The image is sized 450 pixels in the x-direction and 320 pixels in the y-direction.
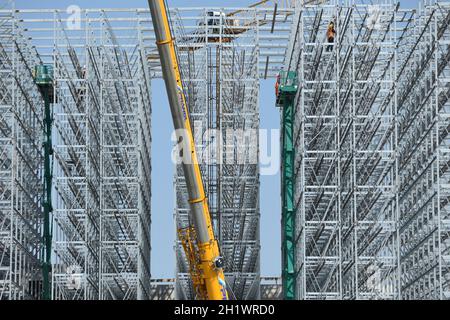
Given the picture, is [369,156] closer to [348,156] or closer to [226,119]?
[348,156]

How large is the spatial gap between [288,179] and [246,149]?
2540 mm

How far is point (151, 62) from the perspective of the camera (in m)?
59.7

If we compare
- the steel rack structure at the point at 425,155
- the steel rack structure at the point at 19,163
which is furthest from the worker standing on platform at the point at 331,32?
the steel rack structure at the point at 19,163

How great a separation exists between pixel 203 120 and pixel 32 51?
8.14 m

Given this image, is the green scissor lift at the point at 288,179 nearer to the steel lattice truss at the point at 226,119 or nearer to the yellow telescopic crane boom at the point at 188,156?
the steel lattice truss at the point at 226,119

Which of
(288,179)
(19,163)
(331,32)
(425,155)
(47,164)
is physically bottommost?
(425,155)

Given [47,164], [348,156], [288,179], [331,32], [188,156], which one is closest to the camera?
[188,156]

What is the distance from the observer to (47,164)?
53.9m

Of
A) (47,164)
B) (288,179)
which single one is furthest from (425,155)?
(47,164)

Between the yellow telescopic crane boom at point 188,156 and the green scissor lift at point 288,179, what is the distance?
14.9m

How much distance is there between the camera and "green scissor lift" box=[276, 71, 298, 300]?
51844 millimetres

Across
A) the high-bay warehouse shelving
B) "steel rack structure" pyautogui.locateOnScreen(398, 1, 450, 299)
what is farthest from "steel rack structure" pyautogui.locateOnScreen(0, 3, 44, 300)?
"steel rack structure" pyautogui.locateOnScreen(398, 1, 450, 299)
